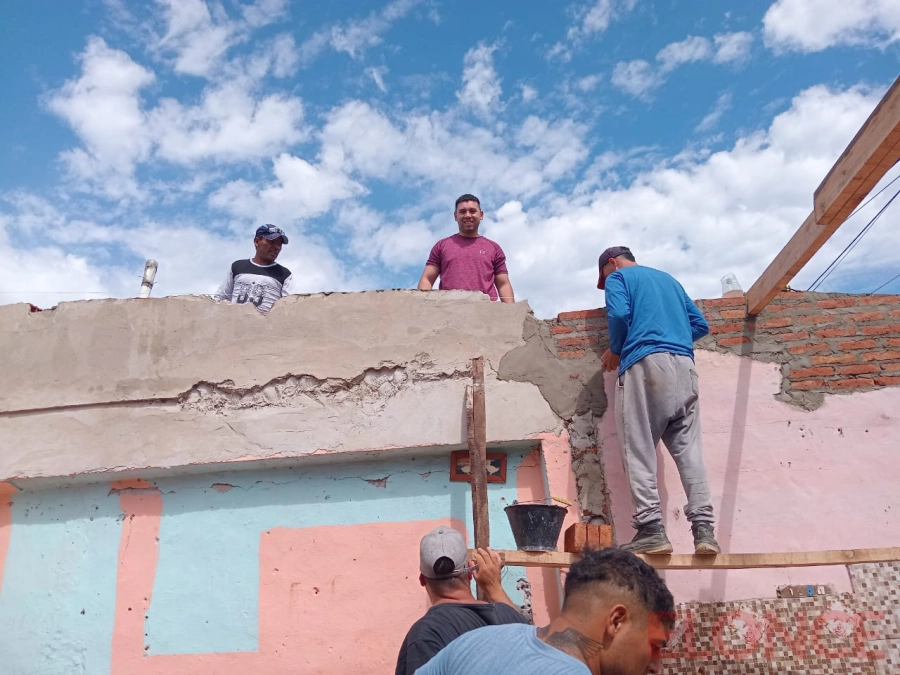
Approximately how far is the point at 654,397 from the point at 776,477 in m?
1.01

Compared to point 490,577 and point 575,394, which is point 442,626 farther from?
point 575,394

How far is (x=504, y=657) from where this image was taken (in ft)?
4.35

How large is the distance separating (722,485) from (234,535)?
9.10 feet

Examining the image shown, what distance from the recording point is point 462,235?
532cm

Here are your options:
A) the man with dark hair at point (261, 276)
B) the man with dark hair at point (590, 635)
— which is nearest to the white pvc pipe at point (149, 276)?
the man with dark hair at point (261, 276)

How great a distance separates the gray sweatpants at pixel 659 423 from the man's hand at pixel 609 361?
0.43 meters

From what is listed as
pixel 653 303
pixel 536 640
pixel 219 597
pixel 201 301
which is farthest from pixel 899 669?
pixel 201 301

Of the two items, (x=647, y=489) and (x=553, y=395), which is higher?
(x=553, y=395)

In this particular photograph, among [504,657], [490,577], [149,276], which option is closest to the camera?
[504,657]

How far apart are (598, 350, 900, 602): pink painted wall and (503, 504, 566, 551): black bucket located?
2.47 feet

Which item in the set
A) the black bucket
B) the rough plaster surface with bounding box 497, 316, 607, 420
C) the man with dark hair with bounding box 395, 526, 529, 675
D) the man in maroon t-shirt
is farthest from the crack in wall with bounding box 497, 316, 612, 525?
the man with dark hair with bounding box 395, 526, 529, 675

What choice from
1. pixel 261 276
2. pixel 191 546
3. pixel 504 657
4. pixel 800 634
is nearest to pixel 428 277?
pixel 261 276

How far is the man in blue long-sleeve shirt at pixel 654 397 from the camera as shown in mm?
3141

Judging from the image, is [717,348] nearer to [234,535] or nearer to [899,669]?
[899,669]
